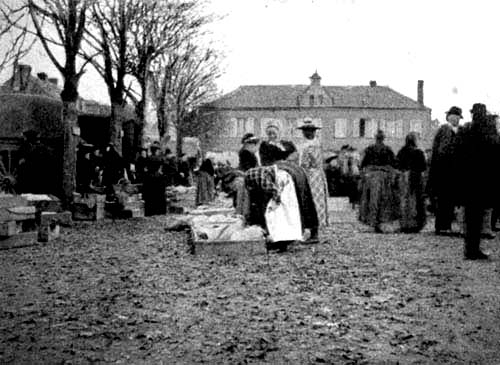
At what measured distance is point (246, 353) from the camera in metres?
4.93

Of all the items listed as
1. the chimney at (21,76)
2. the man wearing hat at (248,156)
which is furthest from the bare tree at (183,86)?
the man wearing hat at (248,156)

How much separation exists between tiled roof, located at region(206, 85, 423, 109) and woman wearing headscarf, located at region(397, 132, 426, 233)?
2376 inches

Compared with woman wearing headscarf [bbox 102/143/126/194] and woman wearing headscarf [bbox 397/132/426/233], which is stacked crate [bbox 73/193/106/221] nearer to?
woman wearing headscarf [bbox 102/143/126/194]

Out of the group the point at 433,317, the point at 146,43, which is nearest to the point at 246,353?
the point at 433,317

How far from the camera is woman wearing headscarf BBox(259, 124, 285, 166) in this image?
37.0ft

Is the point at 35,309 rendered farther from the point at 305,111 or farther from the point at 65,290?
the point at 305,111

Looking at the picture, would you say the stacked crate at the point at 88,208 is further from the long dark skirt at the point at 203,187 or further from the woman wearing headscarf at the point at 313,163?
the long dark skirt at the point at 203,187

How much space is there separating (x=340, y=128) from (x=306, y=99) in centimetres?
457

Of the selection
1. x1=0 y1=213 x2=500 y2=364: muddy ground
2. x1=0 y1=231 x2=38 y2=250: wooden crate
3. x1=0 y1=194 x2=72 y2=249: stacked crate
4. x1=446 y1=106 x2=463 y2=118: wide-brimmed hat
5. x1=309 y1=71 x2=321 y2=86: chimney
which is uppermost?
x1=309 y1=71 x2=321 y2=86: chimney

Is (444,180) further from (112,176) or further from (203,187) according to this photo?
(203,187)

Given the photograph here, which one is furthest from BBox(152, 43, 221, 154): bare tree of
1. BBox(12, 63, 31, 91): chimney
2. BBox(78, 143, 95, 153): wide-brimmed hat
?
BBox(78, 143, 95, 153): wide-brimmed hat

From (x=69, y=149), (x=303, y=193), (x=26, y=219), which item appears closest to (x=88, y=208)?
(x=69, y=149)

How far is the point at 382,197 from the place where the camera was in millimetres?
14117

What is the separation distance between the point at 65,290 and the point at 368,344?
3.52 metres
